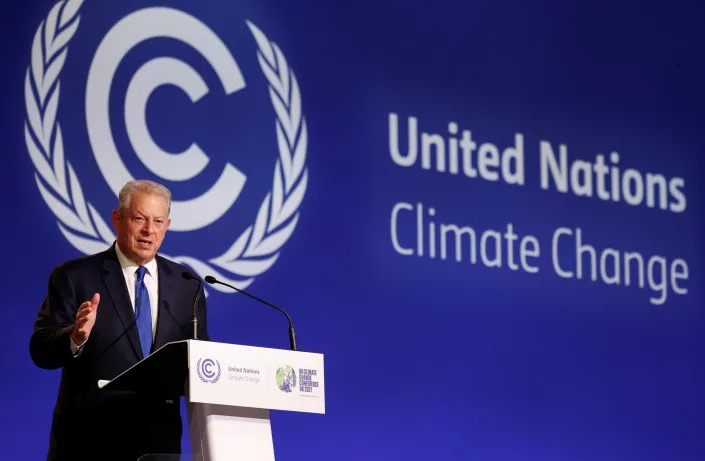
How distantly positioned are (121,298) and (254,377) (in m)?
0.63

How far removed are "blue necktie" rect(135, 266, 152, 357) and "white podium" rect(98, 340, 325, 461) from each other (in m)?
0.30

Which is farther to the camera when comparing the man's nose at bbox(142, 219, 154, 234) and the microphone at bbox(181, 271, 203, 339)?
the man's nose at bbox(142, 219, 154, 234)

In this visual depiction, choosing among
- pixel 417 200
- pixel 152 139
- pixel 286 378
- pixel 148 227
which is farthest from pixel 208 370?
pixel 417 200

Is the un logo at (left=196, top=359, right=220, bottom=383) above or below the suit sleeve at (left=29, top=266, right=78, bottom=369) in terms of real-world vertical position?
below

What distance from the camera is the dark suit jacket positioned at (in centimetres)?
342

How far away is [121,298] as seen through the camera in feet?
11.7

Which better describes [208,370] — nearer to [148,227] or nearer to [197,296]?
[197,296]

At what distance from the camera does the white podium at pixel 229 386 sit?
3.04m

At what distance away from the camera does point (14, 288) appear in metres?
4.52

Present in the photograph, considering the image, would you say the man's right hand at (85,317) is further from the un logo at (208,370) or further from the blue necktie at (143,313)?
the blue necktie at (143,313)

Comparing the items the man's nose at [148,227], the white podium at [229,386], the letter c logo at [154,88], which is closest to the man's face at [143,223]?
the man's nose at [148,227]

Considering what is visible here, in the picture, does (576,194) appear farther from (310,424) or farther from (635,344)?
(310,424)

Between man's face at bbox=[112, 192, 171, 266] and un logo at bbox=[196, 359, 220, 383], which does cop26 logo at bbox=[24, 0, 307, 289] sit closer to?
man's face at bbox=[112, 192, 171, 266]

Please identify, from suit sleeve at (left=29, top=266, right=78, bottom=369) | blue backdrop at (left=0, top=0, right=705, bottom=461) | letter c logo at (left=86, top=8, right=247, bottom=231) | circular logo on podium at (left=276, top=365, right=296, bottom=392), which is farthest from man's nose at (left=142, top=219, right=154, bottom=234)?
letter c logo at (left=86, top=8, right=247, bottom=231)
